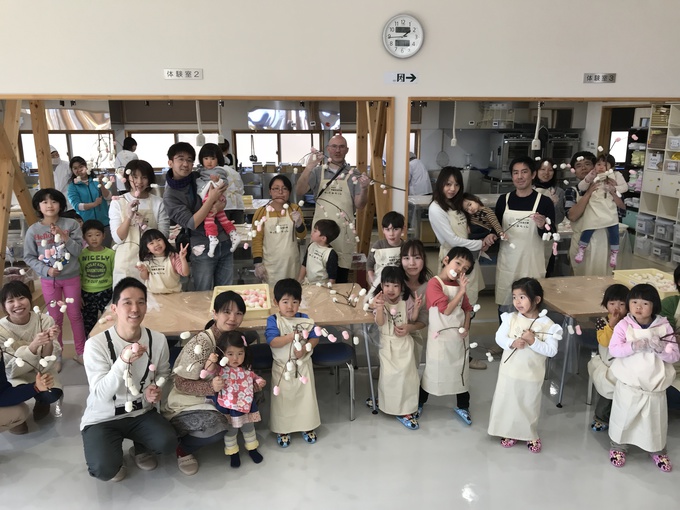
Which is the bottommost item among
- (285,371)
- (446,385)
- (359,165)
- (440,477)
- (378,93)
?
(440,477)

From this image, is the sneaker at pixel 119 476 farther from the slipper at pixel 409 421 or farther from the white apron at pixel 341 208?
the white apron at pixel 341 208

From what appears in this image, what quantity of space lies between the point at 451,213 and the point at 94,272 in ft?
8.73

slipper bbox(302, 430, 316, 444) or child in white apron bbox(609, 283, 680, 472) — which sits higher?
child in white apron bbox(609, 283, 680, 472)

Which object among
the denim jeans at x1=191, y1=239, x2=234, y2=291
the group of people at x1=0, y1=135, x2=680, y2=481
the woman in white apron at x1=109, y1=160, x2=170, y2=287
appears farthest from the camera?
the denim jeans at x1=191, y1=239, x2=234, y2=291

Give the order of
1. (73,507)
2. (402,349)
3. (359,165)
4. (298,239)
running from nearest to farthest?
(73,507), (402,349), (298,239), (359,165)

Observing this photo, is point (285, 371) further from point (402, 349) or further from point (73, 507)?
point (73, 507)

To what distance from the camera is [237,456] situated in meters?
2.96

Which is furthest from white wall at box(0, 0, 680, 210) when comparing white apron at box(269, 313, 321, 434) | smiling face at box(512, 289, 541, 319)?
white apron at box(269, 313, 321, 434)

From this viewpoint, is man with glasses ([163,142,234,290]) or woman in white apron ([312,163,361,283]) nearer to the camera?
man with glasses ([163,142,234,290])

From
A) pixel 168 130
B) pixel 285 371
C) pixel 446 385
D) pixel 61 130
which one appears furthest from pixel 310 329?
pixel 61 130

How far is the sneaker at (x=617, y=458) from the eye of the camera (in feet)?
9.73

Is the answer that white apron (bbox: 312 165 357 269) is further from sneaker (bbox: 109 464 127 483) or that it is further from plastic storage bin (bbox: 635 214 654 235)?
plastic storage bin (bbox: 635 214 654 235)

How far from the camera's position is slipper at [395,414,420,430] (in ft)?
10.9

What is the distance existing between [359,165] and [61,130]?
5197 millimetres
